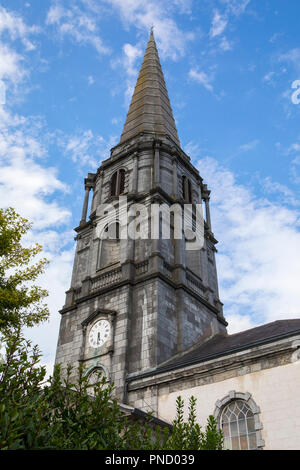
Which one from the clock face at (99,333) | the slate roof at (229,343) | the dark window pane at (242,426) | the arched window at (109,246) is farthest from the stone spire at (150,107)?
the dark window pane at (242,426)

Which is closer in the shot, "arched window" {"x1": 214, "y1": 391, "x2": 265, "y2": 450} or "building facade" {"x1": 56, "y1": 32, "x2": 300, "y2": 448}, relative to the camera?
"arched window" {"x1": 214, "y1": 391, "x2": 265, "y2": 450}

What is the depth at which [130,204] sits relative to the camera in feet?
85.6

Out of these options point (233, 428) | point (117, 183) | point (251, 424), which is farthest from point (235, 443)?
point (117, 183)

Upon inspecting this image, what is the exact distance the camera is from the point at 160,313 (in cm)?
2098

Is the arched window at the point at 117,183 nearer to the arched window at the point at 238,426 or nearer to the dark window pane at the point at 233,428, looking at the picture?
the arched window at the point at 238,426

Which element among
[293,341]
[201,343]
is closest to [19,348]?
[293,341]

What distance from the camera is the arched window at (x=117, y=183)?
2864 cm

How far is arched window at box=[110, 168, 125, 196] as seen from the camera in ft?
93.9

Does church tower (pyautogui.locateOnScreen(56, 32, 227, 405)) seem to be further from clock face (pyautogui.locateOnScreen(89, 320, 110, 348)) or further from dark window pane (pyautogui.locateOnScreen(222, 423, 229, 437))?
dark window pane (pyautogui.locateOnScreen(222, 423, 229, 437))

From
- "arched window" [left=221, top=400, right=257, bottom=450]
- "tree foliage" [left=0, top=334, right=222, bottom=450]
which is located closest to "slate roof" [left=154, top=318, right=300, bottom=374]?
"arched window" [left=221, top=400, right=257, bottom=450]

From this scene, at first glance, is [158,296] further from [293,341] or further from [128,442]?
[128,442]

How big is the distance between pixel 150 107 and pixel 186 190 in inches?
358

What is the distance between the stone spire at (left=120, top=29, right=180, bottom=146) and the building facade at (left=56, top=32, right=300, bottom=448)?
159 mm
